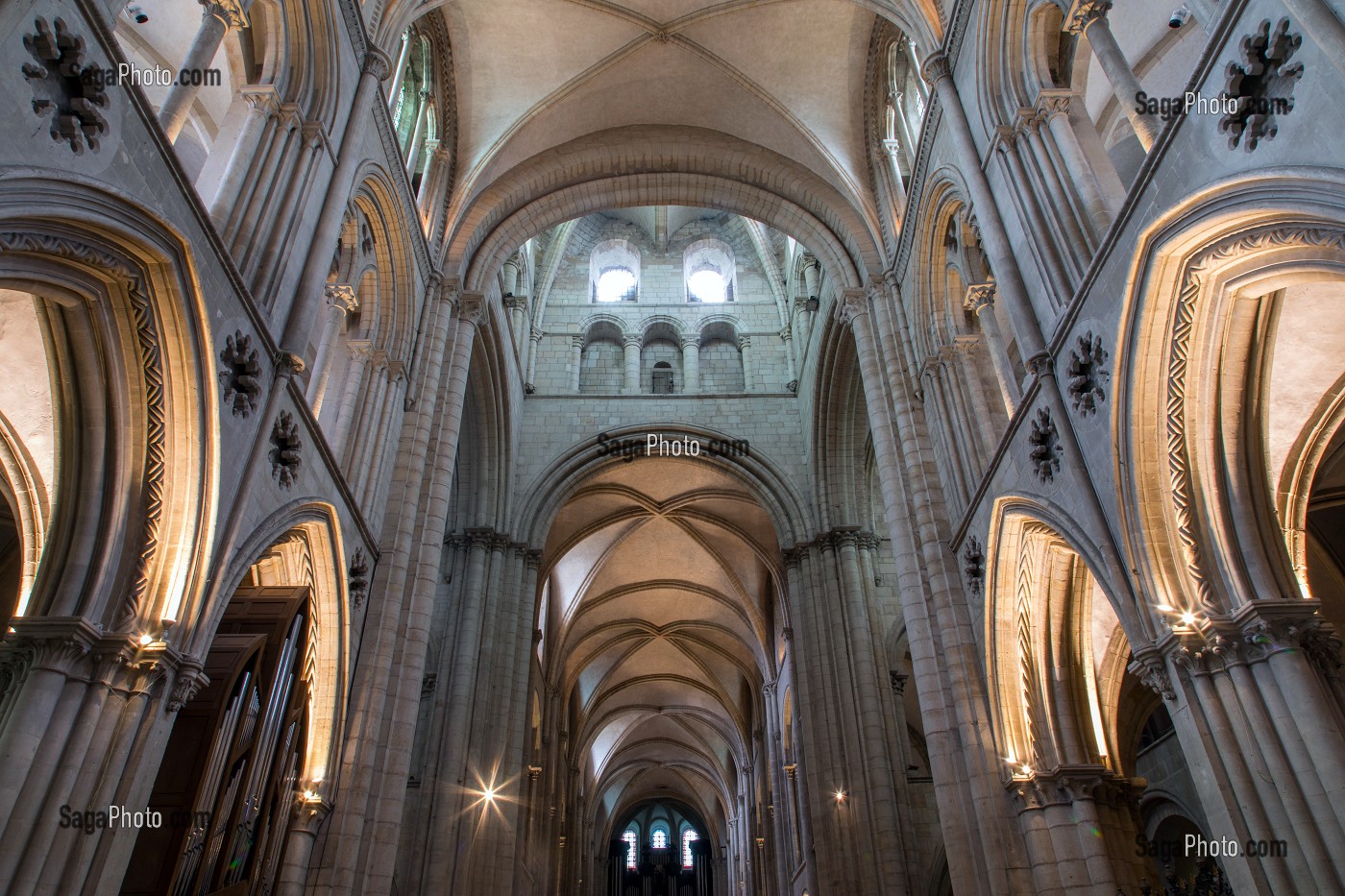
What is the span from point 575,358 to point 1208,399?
687 inches

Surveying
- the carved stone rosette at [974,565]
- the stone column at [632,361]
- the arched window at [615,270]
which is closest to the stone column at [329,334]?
the carved stone rosette at [974,565]

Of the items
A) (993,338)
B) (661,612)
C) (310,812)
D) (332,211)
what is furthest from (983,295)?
(661,612)

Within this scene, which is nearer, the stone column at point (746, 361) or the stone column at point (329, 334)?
the stone column at point (329, 334)

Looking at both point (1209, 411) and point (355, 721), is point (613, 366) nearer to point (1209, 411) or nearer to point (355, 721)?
point (355, 721)

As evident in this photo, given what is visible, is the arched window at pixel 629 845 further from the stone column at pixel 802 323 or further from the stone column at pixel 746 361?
the stone column at pixel 802 323

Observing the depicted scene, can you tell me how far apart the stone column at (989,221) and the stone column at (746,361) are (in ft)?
39.0

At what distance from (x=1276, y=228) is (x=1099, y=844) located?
18.7ft

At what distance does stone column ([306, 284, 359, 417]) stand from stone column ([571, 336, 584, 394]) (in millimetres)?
11758

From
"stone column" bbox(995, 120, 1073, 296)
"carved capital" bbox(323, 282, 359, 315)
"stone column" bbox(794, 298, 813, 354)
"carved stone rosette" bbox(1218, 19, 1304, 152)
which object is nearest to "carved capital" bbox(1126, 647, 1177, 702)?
"stone column" bbox(995, 120, 1073, 296)

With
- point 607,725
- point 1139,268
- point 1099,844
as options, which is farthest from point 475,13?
point 607,725

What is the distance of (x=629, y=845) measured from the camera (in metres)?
48.3

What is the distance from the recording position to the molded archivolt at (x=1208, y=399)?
19.7 feet

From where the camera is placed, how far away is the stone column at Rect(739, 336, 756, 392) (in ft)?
73.8

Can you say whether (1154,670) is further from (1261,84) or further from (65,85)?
(65,85)
